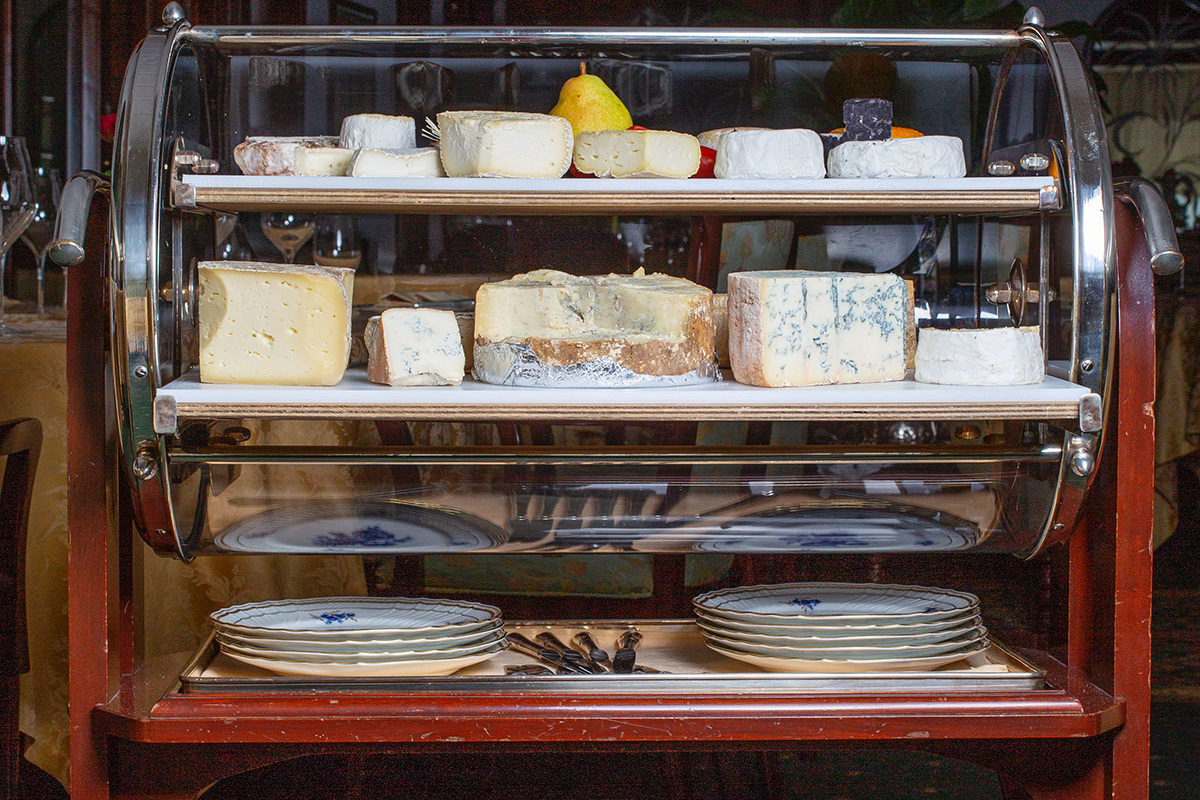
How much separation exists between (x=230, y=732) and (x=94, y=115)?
100 inches

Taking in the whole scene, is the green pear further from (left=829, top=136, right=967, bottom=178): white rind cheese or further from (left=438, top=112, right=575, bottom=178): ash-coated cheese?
(left=829, top=136, right=967, bottom=178): white rind cheese

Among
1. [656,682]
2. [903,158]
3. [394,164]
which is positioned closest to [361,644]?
[656,682]

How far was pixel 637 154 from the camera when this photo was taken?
4.93 ft

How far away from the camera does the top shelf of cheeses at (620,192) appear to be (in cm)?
143

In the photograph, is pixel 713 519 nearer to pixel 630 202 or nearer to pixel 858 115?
pixel 630 202

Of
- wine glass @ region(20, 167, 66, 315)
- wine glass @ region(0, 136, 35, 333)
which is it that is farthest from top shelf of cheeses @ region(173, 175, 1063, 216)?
wine glass @ region(20, 167, 66, 315)

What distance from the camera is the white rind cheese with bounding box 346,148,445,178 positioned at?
1.47 m

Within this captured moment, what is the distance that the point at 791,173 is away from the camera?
4.93 ft

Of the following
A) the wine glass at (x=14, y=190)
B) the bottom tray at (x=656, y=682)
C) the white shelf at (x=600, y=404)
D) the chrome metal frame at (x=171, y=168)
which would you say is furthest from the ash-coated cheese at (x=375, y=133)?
the wine glass at (x=14, y=190)

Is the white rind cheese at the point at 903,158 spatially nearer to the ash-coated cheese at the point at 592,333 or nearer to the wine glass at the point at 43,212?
the ash-coated cheese at the point at 592,333

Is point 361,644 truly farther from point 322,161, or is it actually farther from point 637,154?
point 637,154

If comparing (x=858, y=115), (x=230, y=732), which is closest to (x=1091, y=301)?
(x=858, y=115)

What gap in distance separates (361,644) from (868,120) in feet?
3.26

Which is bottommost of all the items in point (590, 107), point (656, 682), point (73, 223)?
point (656, 682)
